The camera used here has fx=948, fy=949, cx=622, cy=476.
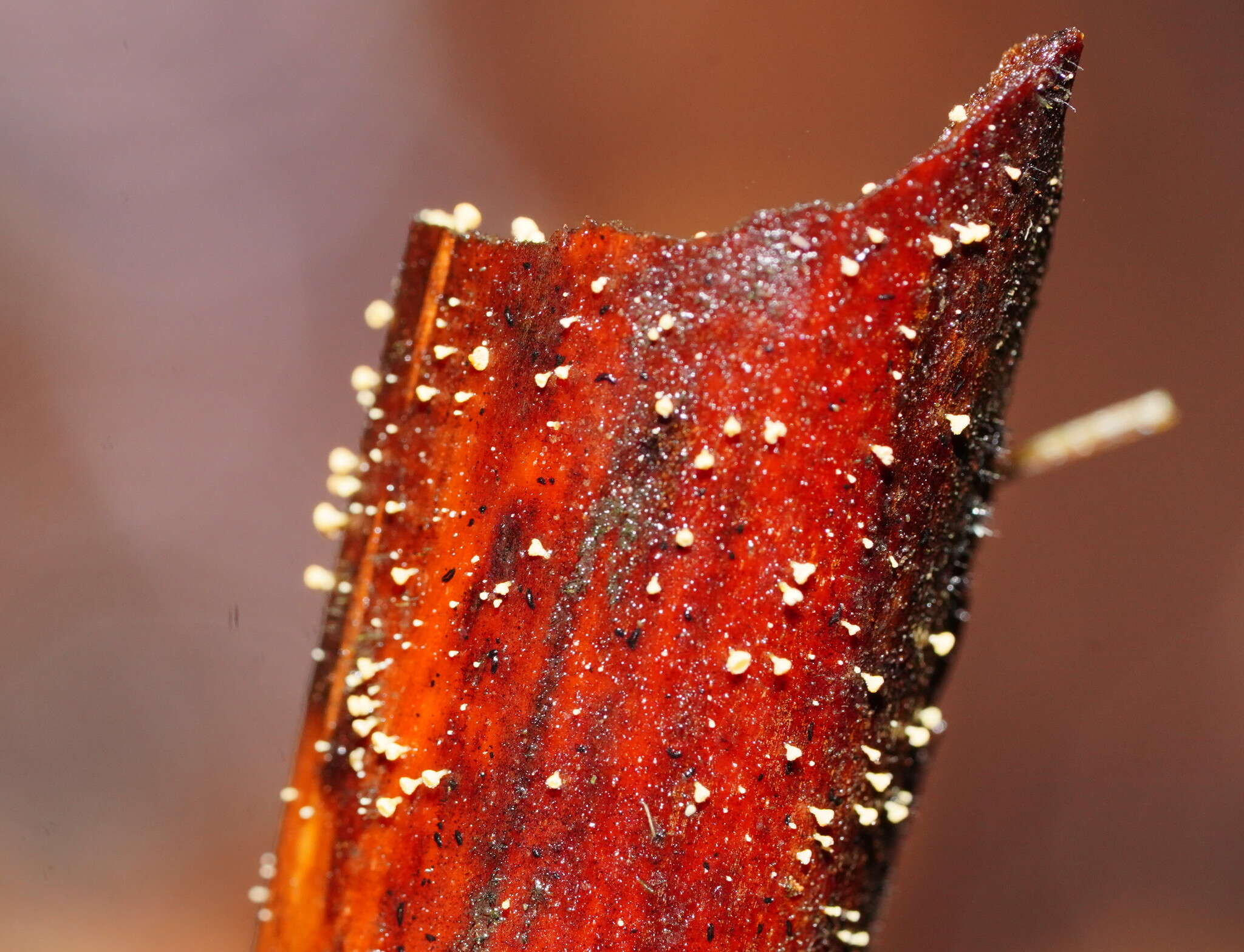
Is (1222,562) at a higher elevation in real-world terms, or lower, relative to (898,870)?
higher

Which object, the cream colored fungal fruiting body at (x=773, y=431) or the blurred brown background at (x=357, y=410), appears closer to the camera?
the cream colored fungal fruiting body at (x=773, y=431)

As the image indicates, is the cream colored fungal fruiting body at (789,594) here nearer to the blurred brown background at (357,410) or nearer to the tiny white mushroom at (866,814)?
the tiny white mushroom at (866,814)

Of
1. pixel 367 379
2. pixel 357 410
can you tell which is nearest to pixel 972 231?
pixel 367 379

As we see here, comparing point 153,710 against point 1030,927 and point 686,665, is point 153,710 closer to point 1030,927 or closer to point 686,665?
point 686,665

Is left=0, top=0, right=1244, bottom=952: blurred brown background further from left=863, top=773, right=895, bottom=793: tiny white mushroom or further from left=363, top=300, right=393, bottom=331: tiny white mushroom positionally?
left=863, top=773, right=895, bottom=793: tiny white mushroom

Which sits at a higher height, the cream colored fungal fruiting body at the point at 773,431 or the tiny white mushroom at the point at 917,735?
the cream colored fungal fruiting body at the point at 773,431

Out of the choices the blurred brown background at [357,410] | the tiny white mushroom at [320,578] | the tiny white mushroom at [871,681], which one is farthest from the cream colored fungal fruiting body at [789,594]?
the blurred brown background at [357,410]

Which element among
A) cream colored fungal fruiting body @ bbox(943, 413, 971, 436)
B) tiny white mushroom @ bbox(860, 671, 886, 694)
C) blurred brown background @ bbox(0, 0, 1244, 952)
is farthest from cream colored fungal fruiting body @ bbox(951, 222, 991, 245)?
blurred brown background @ bbox(0, 0, 1244, 952)

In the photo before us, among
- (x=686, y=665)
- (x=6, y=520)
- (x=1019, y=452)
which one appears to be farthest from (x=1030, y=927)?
(x=6, y=520)
